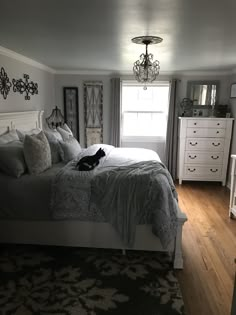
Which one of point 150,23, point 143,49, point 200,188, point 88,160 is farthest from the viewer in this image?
point 200,188

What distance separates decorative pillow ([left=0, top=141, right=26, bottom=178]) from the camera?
250 centimetres

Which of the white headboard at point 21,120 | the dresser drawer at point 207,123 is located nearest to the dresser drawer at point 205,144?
the dresser drawer at point 207,123

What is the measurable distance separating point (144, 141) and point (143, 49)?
8.39 ft

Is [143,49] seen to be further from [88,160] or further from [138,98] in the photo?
[138,98]

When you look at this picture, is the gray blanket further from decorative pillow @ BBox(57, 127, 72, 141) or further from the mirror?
the mirror

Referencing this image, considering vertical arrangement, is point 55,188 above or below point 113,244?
above

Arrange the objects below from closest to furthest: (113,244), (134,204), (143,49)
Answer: (134,204), (113,244), (143,49)

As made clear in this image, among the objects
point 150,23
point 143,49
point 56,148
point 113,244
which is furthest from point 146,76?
point 113,244

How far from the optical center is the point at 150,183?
93.1 inches

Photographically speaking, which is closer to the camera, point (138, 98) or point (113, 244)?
point (113, 244)

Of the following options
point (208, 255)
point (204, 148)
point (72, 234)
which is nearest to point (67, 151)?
point (72, 234)

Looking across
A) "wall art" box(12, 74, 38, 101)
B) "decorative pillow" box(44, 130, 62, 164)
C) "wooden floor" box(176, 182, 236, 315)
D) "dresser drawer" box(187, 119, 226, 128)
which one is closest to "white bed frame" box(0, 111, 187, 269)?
"wooden floor" box(176, 182, 236, 315)

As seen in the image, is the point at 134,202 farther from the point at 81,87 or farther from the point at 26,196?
the point at 81,87

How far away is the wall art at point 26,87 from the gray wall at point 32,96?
0.19 ft
